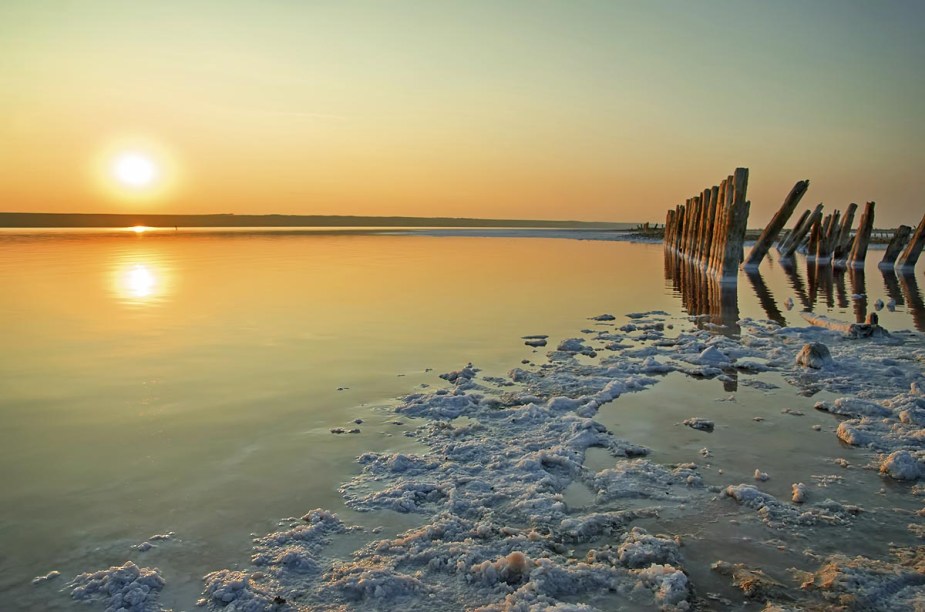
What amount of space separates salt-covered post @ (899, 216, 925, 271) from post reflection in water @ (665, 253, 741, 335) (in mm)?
7188

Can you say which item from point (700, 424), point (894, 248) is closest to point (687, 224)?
point (894, 248)

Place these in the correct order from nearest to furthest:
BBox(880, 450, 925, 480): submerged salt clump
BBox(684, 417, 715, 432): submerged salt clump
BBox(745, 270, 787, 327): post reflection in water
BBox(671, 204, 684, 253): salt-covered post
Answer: BBox(880, 450, 925, 480): submerged salt clump
BBox(684, 417, 715, 432): submerged salt clump
BBox(745, 270, 787, 327): post reflection in water
BBox(671, 204, 684, 253): salt-covered post

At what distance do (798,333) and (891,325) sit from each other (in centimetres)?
247

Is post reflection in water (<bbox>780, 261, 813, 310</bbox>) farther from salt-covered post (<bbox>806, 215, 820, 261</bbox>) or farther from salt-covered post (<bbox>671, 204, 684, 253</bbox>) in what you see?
salt-covered post (<bbox>671, 204, 684, 253</bbox>)

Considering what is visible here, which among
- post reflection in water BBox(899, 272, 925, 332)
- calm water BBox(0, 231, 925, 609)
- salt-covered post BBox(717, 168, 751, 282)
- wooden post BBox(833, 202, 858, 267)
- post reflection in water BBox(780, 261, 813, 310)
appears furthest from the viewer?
wooden post BBox(833, 202, 858, 267)

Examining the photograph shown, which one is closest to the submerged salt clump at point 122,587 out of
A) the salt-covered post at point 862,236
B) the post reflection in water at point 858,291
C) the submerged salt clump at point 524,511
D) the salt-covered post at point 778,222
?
the submerged salt clump at point 524,511

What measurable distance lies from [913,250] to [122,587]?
26261 mm

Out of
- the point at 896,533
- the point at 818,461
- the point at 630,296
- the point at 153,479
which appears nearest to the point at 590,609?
the point at 896,533

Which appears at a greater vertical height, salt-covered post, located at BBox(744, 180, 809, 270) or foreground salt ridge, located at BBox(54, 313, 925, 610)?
salt-covered post, located at BBox(744, 180, 809, 270)

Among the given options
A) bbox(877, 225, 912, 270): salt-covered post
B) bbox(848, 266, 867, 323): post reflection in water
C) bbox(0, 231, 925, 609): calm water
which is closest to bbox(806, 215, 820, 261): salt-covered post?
bbox(877, 225, 912, 270): salt-covered post

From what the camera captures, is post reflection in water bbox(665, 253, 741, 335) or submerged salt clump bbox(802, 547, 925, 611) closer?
submerged salt clump bbox(802, 547, 925, 611)

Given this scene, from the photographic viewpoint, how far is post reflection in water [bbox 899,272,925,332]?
11.0 m

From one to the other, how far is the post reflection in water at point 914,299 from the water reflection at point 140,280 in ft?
49.0

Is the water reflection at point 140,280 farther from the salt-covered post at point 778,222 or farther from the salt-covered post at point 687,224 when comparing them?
the salt-covered post at point 687,224
